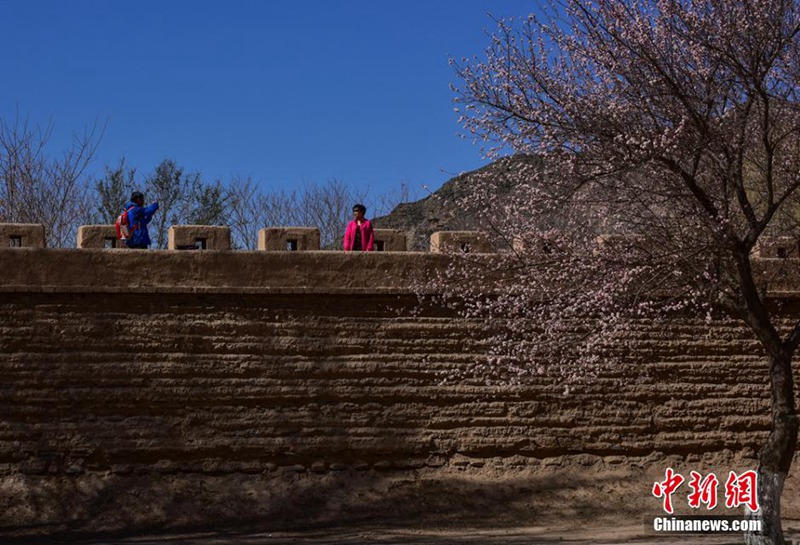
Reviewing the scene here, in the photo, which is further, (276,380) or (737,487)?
(276,380)

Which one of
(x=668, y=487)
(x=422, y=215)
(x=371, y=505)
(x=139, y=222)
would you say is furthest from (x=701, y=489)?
(x=422, y=215)

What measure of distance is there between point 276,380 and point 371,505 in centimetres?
157

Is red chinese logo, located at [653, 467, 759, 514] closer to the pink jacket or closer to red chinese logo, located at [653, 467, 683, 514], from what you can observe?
red chinese logo, located at [653, 467, 683, 514]

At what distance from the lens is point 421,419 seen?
13086 mm

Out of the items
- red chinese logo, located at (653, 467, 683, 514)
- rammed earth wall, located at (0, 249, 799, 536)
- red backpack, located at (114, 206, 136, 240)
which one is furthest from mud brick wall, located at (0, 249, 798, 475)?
red backpack, located at (114, 206, 136, 240)

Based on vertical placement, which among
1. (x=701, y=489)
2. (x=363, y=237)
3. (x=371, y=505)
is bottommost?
(x=371, y=505)

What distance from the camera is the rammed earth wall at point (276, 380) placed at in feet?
41.2

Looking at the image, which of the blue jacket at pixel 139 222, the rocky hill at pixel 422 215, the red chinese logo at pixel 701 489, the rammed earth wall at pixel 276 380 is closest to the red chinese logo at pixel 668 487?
the red chinese logo at pixel 701 489

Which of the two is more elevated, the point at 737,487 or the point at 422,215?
the point at 422,215

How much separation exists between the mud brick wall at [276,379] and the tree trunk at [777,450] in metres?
3.30

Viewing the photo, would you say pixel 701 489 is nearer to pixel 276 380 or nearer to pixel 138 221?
pixel 276 380

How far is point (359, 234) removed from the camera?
1384 cm

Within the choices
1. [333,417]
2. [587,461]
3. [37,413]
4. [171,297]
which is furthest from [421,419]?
[37,413]

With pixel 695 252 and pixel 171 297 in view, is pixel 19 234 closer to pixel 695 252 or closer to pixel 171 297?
pixel 171 297
